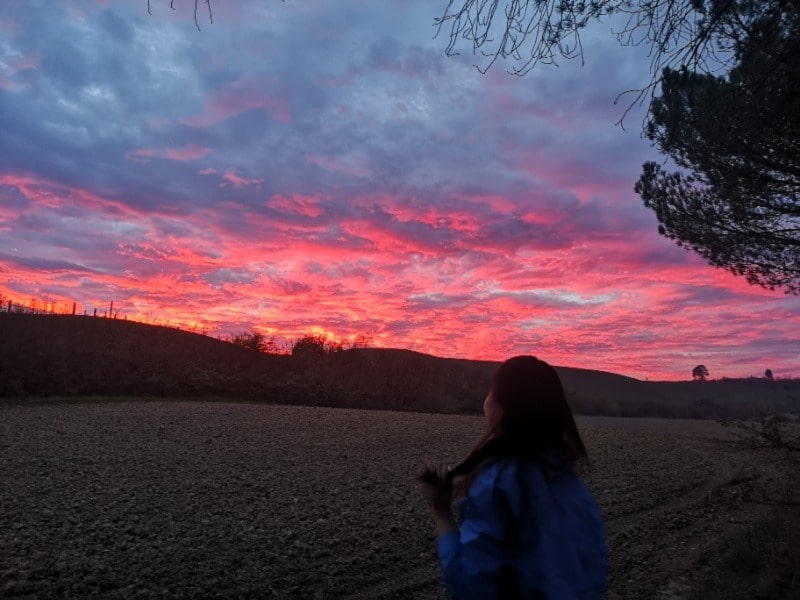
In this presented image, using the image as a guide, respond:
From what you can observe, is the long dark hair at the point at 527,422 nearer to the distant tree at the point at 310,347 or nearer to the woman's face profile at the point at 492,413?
the woman's face profile at the point at 492,413

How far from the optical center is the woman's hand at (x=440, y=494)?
7.14 ft

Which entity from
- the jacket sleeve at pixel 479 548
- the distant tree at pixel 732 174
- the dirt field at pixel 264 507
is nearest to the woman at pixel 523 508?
the jacket sleeve at pixel 479 548

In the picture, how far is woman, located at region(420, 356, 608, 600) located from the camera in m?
1.98

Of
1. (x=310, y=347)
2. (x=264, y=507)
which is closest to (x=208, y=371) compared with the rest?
(x=310, y=347)

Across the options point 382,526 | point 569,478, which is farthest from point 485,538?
point 382,526

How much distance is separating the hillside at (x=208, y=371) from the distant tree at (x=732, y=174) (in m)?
9.51

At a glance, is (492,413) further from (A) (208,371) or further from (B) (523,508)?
(A) (208,371)

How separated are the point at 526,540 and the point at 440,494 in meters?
0.35

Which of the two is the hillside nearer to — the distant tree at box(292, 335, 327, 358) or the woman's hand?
the distant tree at box(292, 335, 327, 358)

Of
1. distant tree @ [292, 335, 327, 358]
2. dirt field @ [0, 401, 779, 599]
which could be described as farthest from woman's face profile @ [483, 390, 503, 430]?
distant tree @ [292, 335, 327, 358]

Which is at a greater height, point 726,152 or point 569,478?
point 726,152

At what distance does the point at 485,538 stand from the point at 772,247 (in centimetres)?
1280

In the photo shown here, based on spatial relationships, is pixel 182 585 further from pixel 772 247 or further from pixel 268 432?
pixel 772 247

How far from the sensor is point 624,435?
1880cm
